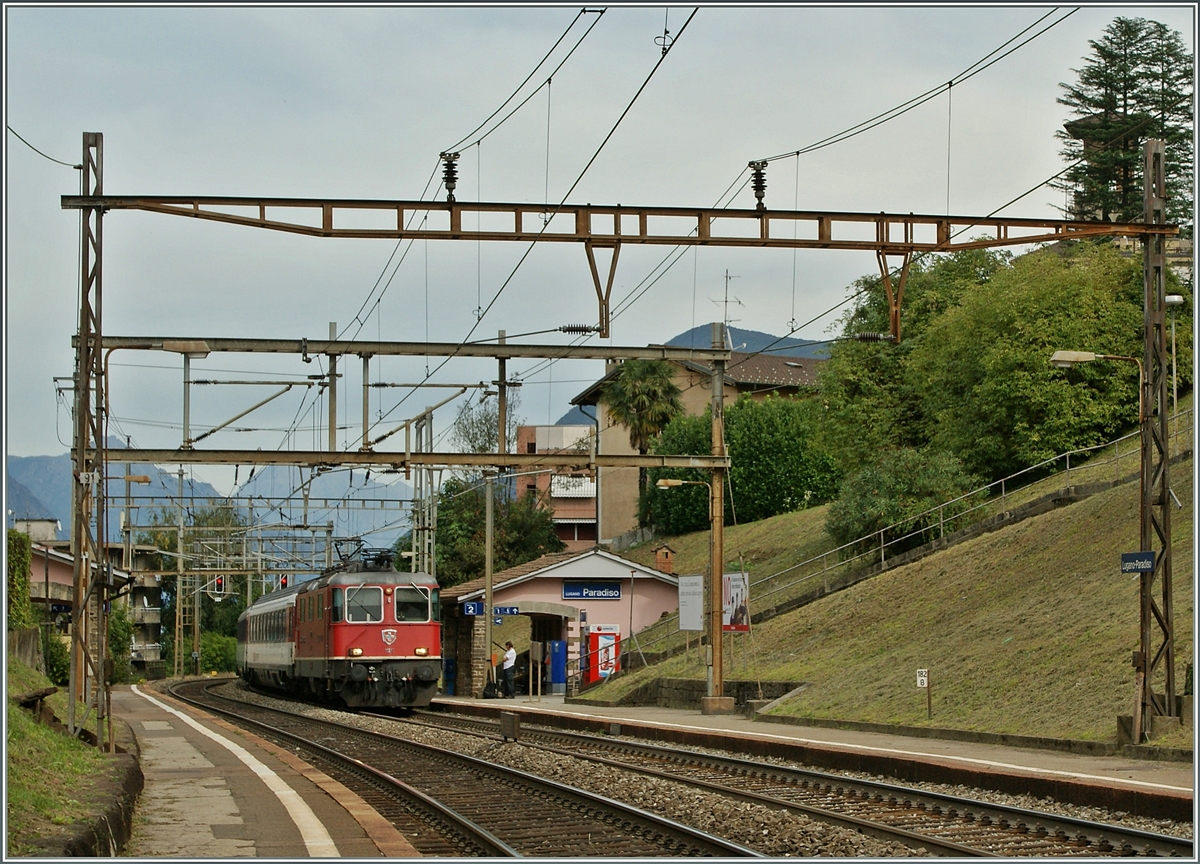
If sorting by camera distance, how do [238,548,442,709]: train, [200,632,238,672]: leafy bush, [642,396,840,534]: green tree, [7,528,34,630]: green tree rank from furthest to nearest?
[200,632,238,672]: leafy bush → [642,396,840,534]: green tree → [238,548,442,709]: train → [7,528,34,630]: green tree

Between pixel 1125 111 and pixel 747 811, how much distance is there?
2496 inches

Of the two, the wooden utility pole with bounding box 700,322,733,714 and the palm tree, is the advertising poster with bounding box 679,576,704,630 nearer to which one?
the wooden utility pole with bounding box 700,322,733,714

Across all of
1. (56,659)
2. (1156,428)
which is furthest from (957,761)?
(56,659)

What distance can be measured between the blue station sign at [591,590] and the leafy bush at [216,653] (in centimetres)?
6125

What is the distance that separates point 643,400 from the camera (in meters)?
76.3

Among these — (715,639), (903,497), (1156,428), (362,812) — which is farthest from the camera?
(903,497)

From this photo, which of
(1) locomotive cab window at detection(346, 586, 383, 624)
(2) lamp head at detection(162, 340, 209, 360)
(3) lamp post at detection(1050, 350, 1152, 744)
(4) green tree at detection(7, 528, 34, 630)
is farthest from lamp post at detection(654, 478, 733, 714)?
(4) green tree at detection(7, 528, 34, 630)

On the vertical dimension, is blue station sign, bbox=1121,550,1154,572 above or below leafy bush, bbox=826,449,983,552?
below

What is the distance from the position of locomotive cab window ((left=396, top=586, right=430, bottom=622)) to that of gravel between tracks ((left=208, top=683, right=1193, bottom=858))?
14.5m

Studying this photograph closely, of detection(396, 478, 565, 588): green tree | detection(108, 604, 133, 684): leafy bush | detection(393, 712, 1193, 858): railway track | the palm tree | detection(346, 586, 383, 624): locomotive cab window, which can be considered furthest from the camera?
the palm tree

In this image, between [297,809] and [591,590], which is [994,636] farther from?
[591,590]

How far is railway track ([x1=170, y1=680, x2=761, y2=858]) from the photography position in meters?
11.8

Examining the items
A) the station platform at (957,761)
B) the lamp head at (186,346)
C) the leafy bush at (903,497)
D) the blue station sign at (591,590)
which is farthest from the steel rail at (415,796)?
the leafy bush at (903,497)

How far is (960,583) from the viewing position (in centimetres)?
3403
